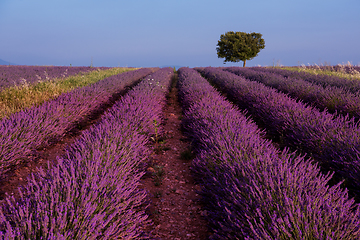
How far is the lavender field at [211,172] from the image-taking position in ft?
5.33

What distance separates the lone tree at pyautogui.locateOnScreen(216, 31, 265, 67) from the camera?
99.0 ft

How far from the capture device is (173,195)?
3.06 meters

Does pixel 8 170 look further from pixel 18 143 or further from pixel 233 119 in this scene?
pixel 233 119

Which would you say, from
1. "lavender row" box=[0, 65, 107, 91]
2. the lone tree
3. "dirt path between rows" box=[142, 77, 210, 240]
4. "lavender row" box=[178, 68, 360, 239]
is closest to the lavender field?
"lavender row" box=[178, 68, 360, 239]

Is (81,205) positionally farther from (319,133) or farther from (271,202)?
(319,133)

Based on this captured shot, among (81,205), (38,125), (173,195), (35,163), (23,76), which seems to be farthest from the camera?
(23,76)

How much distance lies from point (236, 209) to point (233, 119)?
234cm

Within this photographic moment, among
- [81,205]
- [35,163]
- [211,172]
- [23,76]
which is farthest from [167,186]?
[23,76]

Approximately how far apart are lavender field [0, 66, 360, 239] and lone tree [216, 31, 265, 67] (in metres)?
25.4

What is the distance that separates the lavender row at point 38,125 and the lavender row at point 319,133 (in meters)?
4.41

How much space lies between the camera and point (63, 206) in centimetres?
171

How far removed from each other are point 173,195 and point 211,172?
0.76 meters

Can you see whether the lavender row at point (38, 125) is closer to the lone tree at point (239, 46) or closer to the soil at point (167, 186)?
the soil at point (167, 186)

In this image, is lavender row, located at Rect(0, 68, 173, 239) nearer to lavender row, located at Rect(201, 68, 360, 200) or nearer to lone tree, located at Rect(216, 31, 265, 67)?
lavender row, located at Rect(201, 68, 360, 200)
